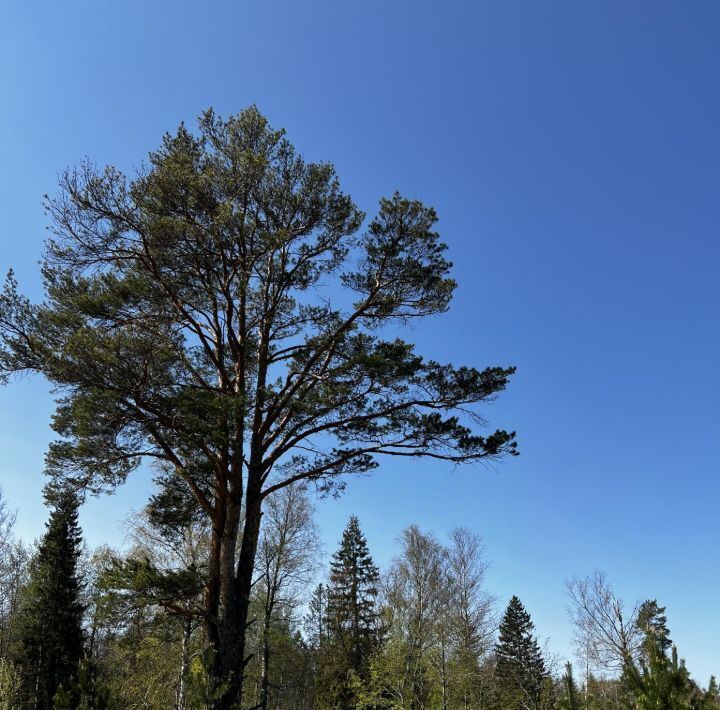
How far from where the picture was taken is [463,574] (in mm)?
24641

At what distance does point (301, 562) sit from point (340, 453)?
1441cm

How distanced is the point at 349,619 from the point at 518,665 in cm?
1050

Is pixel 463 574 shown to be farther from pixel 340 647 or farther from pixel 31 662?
pixel 31 662

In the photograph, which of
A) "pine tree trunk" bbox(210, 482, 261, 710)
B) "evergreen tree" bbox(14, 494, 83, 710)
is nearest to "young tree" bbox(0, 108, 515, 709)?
"pine tree trunk" bbox(210, 482, 261, 710)

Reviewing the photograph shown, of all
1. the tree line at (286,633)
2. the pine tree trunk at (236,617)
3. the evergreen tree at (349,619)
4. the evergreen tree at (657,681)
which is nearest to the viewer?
the evergreen tree at (657,681)

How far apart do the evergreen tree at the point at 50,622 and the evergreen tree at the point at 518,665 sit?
18878 millimetres

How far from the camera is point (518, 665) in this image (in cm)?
3056

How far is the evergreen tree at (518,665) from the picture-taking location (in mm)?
24958

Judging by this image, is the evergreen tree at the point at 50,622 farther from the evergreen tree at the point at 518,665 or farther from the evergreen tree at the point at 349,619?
the evergreen tree at the point at 518,665

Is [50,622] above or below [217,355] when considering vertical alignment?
below

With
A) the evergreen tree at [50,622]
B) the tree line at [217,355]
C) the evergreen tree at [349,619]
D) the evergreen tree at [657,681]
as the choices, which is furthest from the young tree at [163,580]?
the evergreen tree at [349,619]

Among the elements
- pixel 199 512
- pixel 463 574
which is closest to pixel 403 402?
pixel 199 512

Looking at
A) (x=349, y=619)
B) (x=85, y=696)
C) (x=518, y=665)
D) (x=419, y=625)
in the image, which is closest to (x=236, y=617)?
(x=85, y=696)

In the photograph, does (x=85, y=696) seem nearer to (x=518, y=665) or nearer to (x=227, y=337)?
(x=227, y=337)
